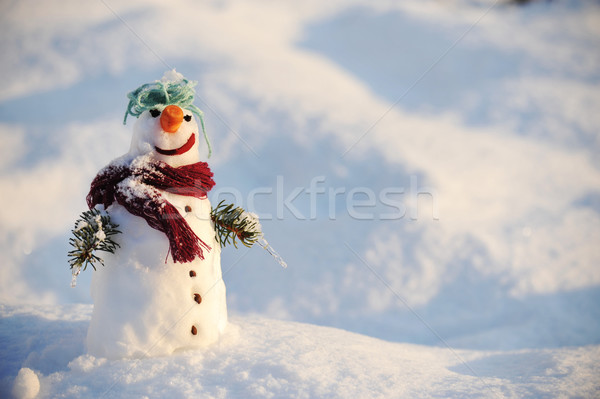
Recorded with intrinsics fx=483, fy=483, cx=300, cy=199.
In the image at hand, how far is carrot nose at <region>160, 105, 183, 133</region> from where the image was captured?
4.96ft

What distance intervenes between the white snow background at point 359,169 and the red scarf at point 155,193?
0.34 metres

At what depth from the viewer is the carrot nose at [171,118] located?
1.51 meters

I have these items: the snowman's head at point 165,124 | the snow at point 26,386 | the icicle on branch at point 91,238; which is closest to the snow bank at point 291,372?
the snow at point 26,386

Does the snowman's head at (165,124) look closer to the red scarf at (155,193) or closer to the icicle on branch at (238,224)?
the red scarf at (155,193)

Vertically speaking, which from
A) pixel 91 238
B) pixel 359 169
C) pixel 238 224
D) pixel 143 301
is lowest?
pixel 143 301

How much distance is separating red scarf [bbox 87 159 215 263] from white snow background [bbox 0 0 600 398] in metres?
0.34

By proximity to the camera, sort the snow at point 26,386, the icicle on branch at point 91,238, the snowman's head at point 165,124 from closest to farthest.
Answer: the snow at point 26,386, the icicle on branch at point 91,238, the snowman's head at point 165,124

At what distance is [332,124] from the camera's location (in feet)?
10.7

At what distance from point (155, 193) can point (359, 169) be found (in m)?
1.81

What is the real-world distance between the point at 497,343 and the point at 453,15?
9.61 feet

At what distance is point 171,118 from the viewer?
1.51 m

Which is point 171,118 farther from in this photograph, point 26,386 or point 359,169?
point 359,169

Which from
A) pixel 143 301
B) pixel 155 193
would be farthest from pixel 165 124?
pixel 143 301

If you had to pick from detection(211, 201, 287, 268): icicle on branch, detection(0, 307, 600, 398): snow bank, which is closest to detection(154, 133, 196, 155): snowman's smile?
detection(211, 201, 287, 268): icicle on branch
